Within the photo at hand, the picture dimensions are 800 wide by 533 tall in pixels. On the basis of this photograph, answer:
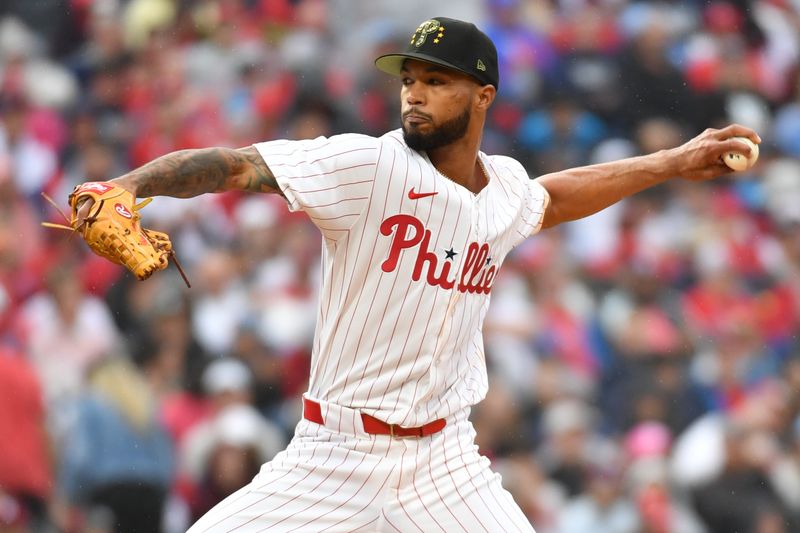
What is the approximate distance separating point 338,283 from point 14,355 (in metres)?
2.97

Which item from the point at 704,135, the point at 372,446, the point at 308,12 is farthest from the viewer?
the point at 308,12

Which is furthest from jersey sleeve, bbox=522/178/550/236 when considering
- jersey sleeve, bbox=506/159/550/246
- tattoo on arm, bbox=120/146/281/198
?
tattoo on arm, bbox=120/146/281/198

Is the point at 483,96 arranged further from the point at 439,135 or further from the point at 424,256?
the point at 424,256

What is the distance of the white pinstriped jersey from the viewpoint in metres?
3.07

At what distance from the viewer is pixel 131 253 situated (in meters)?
2.63

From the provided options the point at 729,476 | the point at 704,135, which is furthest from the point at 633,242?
the point at 704,135

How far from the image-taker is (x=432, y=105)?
10.8 feet

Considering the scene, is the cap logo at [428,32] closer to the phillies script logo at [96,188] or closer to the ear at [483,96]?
the ear at [483,96]

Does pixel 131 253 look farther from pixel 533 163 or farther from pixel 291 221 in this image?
pixel 533 163

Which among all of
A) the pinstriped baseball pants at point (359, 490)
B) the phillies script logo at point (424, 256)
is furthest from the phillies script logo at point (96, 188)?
the pinstriped baseball pants at point (359, 490)

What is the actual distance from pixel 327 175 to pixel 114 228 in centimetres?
65

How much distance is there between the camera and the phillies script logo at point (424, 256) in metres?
3.14

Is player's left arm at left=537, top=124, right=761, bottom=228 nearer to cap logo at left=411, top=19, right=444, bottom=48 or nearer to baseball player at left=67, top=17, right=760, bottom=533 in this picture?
baseball player at left=67, top=17, right=760, bottom=533

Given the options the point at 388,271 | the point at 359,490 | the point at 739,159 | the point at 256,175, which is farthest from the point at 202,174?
the point at 739,159
